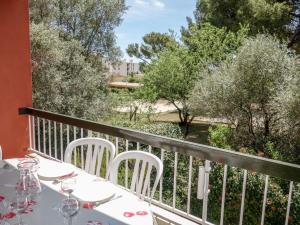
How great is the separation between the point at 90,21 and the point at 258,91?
5707 millimetres

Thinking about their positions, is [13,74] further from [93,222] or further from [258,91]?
[258,91]

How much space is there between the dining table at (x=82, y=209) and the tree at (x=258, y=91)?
703cm

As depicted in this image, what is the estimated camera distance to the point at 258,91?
8.74 metres

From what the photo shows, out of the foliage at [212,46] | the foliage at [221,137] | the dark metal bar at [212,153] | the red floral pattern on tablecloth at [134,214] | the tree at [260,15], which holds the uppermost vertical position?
the tree at [260,15]

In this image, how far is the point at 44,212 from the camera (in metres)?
1.57

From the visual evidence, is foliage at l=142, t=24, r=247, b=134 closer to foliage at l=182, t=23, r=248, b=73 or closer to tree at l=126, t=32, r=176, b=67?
foliage at l=182, t=23, r=248, b=73

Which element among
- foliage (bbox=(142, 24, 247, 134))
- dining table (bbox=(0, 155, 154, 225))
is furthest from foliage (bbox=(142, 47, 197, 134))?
dining table (bbox=(0, 155, 154, 225))

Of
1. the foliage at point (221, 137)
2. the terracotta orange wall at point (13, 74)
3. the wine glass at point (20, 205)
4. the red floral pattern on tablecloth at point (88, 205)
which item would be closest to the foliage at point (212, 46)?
the foliage at point (221, 137)

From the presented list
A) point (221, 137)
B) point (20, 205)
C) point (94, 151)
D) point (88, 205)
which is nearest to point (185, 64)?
point (221, 137)

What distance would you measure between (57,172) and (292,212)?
4.71 meters

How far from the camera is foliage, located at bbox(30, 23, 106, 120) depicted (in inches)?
330

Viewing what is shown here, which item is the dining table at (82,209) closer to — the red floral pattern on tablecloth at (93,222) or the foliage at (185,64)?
the red floral pattern on tablecloth at (93,222)

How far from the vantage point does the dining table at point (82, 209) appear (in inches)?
59.3

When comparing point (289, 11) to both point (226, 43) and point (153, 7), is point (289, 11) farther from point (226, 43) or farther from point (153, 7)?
point (153, 7)
